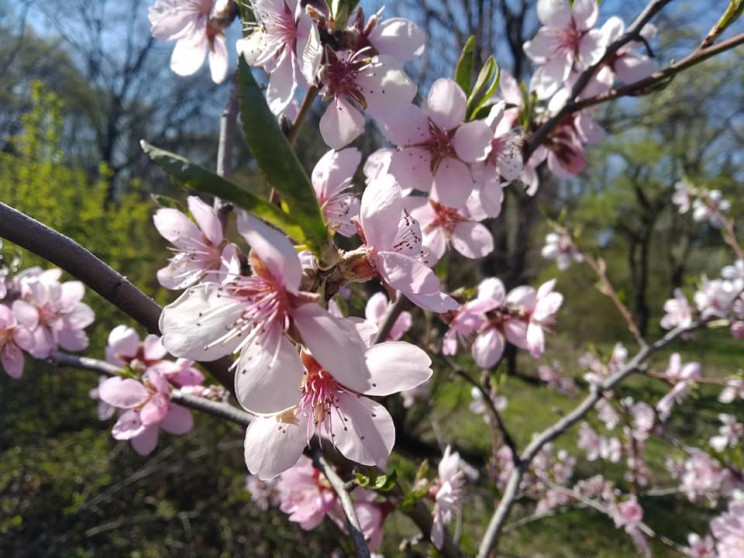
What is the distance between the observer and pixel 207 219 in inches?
25.8

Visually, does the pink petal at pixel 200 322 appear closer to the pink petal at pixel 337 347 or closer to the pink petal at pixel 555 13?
the pink petal at pixel 337 347

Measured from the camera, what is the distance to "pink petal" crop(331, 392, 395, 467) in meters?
0.54

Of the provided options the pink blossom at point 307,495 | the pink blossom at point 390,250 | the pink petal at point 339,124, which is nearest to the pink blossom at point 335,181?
→ the pink petal at point 339,124

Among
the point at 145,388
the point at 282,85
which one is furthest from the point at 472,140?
the point at 145,388

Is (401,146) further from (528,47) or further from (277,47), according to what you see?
(528,47)

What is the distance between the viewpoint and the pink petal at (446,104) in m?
0.68

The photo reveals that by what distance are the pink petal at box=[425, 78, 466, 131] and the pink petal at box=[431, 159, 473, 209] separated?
56mm

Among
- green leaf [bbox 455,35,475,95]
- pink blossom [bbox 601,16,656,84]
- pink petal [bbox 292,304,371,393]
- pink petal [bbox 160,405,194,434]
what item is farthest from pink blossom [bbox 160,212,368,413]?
pink blossom [bbox 601,16,656,84]

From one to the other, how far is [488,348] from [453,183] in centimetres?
36

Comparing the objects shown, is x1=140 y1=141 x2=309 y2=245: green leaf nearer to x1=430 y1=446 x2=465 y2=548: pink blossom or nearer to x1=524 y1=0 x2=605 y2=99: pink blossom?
x1=430 y1=446 x2=465 y2=548: pink blossom

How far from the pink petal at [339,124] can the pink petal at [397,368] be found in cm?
32

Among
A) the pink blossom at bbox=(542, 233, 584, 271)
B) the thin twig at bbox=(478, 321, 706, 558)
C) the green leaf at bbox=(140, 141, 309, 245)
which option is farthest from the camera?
the pink blossom at bbox=(542, 233, 584, 271)

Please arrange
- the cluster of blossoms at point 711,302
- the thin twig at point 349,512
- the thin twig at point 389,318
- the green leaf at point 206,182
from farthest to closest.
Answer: the cluster of blossoms at point 711,302
the thin twig at point 389,318
the thin twig at point 349,512
the green leaf at point 206,182

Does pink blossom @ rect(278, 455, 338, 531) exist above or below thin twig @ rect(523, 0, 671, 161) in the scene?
below
